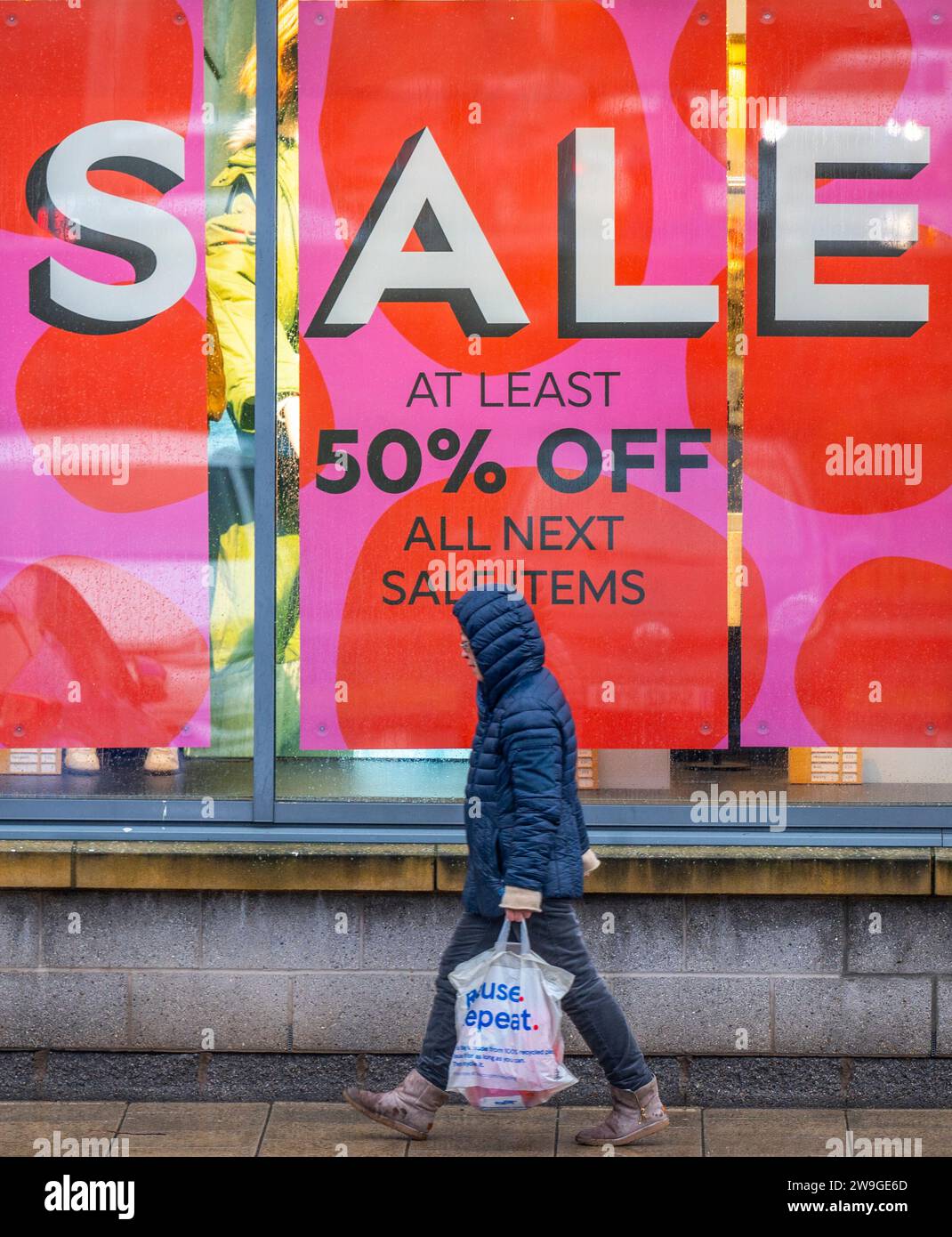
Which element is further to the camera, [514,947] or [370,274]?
[370,274]

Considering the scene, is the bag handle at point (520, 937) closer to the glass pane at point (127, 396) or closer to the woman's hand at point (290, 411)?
the glass pane at point (127, 396)

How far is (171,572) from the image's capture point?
6.36 metres

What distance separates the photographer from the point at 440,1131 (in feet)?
18.6

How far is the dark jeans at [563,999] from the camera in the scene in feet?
17.4

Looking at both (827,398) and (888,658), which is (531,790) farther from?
(827,398)

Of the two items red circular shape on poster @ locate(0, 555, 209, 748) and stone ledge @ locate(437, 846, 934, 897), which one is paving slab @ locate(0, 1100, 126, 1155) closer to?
red circular shape on poster @ locate(0, 555, 209, 748)

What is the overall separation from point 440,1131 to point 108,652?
2298 millimetres

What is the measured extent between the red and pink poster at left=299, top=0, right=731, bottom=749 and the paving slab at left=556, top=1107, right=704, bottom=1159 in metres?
1.42

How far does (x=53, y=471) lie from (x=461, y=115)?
218 centimetres

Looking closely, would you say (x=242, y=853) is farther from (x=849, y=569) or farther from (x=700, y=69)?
(x=700, y=69)

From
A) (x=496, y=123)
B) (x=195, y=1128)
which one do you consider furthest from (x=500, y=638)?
(x=496, y=123)

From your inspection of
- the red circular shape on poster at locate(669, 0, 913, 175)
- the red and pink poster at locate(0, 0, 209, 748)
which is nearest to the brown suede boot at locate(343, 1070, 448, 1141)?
the red and pink poster at locate(0, 0, 209, 748)

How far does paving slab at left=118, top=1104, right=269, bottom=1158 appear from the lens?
5543mm

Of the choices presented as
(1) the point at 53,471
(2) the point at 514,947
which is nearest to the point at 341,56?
(1) the point at 53,471
